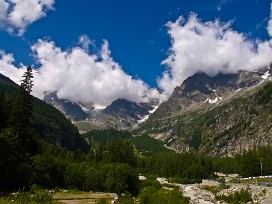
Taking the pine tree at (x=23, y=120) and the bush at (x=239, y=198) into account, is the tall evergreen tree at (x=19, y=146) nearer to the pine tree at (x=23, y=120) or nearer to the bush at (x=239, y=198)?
the pine tree at (x=23, y=120)

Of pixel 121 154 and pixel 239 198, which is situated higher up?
pixel 121 154

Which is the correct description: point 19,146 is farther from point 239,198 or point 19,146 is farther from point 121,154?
point 121,154

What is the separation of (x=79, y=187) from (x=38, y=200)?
53982 mm

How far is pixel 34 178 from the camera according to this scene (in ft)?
269

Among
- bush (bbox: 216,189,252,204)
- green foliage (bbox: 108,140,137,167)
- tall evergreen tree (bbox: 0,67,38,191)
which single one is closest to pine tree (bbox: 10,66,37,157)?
tall evergreen tree (bbox: 0,67,38,191)

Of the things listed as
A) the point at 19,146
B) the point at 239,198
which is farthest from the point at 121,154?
the point at 19,146

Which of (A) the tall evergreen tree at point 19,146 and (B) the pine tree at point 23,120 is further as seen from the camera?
(B) the pine tree at point 23,120

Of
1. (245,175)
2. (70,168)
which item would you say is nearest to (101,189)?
(70,168)

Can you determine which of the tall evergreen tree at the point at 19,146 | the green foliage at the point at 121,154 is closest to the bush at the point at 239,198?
the tall evergreen tree at the point at 19,146

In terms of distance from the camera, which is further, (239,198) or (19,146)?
Answer: (239,198)

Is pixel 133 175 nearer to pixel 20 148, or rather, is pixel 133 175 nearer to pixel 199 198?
pixel 199 198

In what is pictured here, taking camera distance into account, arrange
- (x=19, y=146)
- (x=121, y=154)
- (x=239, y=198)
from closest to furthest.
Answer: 1. (x=19, y=146)
2. (x=239, y=198)
3. (x=121, y=154)

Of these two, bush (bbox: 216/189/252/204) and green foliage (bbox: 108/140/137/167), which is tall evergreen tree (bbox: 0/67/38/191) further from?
green foliage (bbox: 108/140/137/167)

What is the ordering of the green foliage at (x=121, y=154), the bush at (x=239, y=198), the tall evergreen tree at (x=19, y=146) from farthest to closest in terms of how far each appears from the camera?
the green foliage at (x=121, y=154) < the bush at (x=239, y=198) < the tall evergreen tree at (x=19, y=146)
